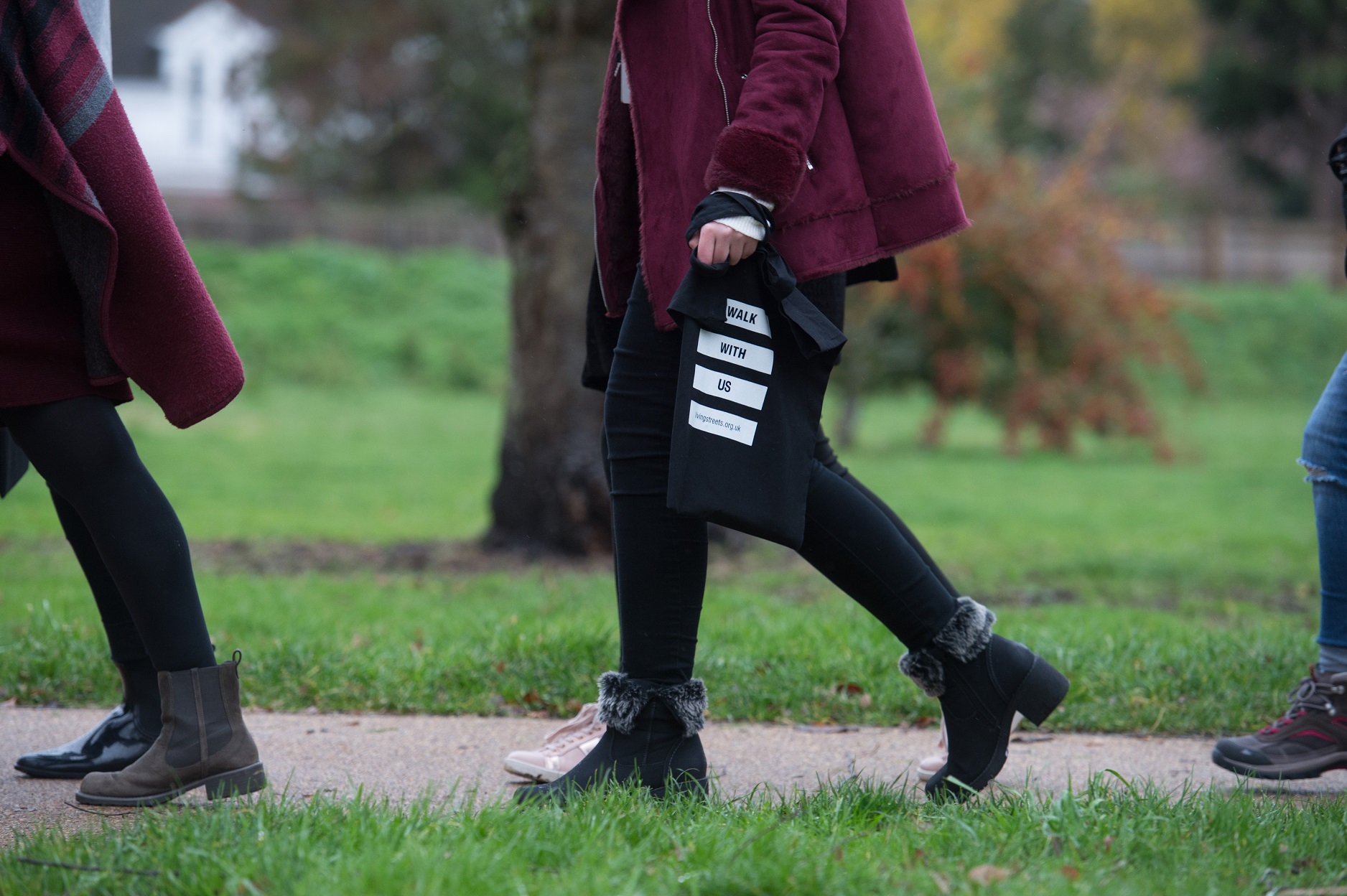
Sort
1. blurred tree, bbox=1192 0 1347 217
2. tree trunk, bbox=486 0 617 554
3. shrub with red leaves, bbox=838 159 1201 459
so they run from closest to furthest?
tree trunk, bbox=486 0 617 554 < shrub with red leaves, bbox=838 159 1201 459 < blurred tree, bbox=1192 0 1347 217

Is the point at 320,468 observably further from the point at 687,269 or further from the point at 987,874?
the point at 987,874

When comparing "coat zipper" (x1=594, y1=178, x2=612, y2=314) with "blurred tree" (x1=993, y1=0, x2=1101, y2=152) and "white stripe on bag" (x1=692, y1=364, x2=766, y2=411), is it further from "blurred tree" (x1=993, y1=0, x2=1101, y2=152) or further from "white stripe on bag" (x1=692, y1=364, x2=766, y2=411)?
"blurred tree" (x1=993, y1=0, x2=1101, y2=152)

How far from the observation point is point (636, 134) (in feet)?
7.45

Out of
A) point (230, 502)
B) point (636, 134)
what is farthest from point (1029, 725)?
point (230, 502)

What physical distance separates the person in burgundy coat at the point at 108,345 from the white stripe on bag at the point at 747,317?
0.94m

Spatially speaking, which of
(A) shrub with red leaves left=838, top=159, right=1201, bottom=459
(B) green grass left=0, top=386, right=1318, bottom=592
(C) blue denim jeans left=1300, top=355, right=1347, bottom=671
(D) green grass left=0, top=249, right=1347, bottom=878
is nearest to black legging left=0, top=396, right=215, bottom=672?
(D) green grass left=0, top=249, right=1347, bottom=878

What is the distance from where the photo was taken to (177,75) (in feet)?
130

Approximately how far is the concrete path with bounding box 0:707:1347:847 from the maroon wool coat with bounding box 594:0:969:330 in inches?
41.8

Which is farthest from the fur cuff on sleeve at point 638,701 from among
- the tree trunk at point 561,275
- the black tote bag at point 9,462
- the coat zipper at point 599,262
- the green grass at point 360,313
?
the green grass at point 360,313

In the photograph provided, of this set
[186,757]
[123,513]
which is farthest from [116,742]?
[123,513]

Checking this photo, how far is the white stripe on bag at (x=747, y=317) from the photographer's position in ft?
6.96

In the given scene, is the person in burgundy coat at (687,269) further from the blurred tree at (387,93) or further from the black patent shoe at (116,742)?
the blurred tree at (387,93)

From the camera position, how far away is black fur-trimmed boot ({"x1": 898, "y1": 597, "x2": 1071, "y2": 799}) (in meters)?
2.38

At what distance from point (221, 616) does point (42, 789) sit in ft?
5.70
